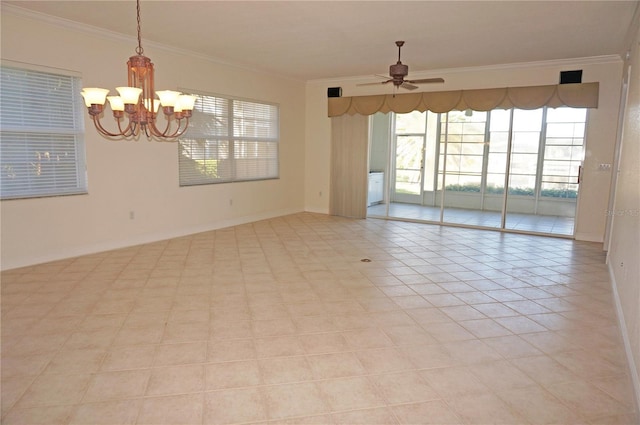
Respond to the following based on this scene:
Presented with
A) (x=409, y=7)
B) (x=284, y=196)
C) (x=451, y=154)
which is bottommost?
(x=284, y=196)

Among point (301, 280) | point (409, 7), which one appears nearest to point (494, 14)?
point (409, 7)

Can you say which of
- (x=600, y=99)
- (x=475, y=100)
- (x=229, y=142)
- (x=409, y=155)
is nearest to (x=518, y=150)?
(x=475, y=100)

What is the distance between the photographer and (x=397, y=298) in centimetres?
372

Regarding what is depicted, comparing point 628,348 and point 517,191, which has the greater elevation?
point 517,191

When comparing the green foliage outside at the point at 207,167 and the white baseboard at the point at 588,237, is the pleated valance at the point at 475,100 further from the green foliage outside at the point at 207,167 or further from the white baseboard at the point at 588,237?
the green foliage outside at the point at 207,167

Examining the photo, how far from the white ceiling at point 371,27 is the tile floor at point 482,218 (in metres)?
2.74

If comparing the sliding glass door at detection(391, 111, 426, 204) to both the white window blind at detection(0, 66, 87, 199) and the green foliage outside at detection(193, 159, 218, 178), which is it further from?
the white window blind at detection(0, 66, 87, 199)

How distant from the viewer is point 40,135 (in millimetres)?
4512

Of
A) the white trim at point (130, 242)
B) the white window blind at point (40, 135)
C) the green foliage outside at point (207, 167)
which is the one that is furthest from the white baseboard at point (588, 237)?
the white window blind at point (40, 135)

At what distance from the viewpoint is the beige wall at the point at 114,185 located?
14.4 feet

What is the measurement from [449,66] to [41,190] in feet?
19.8

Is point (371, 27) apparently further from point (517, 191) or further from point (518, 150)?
point (517, 191)

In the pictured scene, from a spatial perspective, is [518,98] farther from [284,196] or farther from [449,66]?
[284,196]

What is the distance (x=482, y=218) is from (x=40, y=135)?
280 inches
